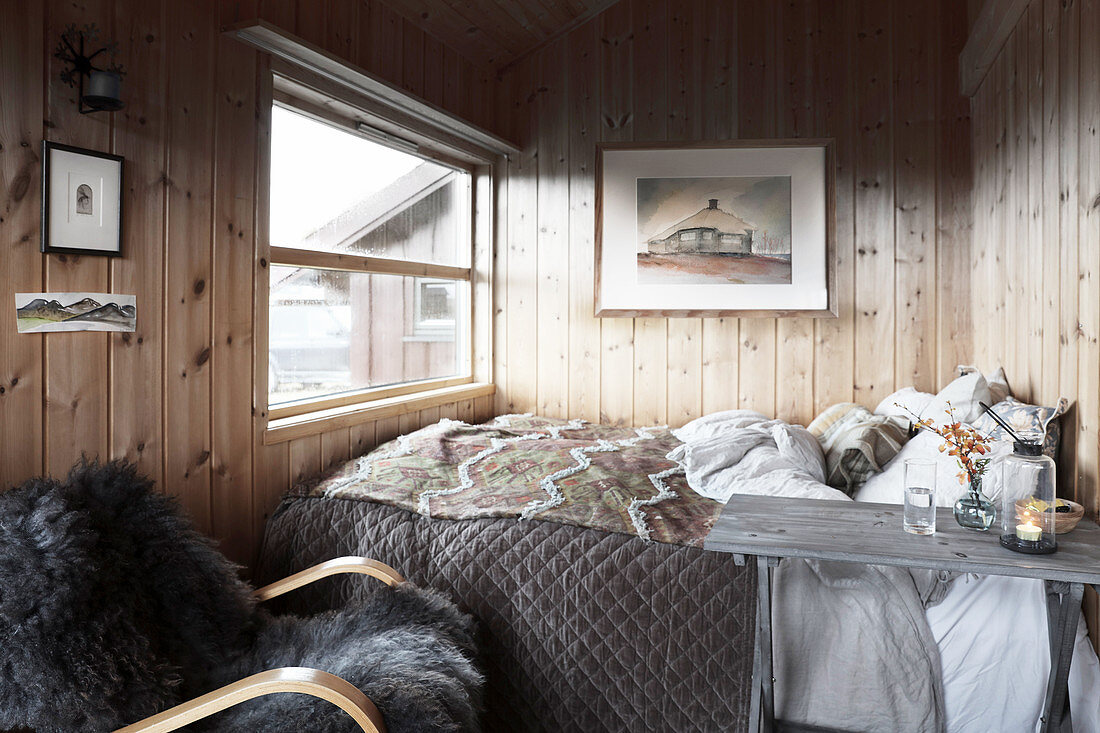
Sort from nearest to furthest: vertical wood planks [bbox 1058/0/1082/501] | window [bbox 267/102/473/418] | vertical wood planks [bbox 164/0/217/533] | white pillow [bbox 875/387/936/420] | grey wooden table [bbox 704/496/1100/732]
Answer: grey wooden table [bbox 704/496/1100/732]
vertical wood planks [bbox 1058/0/1082/501]
vertical wood planks [bbox 164/0/217/533]
window [bbox 267/102/473/418]
white pillow [bbox 875/387/936/420]

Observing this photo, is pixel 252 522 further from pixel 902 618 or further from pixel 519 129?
pixel 519 129

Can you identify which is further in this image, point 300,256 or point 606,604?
point 300,256

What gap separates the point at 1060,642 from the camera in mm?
1628

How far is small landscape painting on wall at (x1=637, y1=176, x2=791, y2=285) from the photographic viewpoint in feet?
11.1

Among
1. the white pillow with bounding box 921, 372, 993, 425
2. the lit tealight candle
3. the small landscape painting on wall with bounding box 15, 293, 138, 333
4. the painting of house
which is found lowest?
the lit tealight candle

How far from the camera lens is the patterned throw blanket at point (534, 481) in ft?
6.93

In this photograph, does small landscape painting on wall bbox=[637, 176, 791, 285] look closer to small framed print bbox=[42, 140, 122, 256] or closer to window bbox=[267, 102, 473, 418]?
window bbox=[267, 102, 473, 418]

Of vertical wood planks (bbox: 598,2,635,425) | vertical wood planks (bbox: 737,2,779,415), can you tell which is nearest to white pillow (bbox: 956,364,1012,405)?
vertical wood planks (bbox: 737,2,779,415)

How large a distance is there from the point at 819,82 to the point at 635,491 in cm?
214

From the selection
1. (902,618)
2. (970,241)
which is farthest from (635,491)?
(970,241)

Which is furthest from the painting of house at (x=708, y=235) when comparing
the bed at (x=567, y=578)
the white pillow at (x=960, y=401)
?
the bed at (x=567, y=578)

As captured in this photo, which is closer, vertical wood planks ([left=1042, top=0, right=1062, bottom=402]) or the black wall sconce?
the black wall sconce

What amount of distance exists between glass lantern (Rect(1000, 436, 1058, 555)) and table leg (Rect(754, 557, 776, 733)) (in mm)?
491

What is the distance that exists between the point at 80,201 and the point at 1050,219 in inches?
99.4
